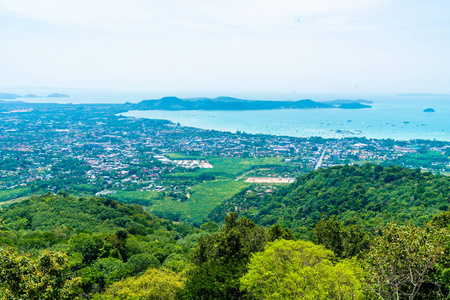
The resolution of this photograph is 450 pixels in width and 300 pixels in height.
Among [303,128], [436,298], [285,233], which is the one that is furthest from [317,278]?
[303,128]

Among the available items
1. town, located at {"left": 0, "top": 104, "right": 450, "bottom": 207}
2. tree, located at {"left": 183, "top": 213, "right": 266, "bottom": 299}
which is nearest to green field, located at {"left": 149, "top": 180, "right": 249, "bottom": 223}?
town, located at {"left": 0, "top": 104, "right": 450, "bottom": 207}

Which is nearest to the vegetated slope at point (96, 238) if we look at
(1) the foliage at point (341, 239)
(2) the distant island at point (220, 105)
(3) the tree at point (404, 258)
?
(1) the foliage at point (341, 239)

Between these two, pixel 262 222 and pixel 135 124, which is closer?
pixel 262 222

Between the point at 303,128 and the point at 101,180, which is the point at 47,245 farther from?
the point at 303,128

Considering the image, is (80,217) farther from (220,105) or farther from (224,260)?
(220,105)

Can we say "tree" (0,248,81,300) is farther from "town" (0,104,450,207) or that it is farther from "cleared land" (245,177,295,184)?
"cleared land" (245,177,295,184)

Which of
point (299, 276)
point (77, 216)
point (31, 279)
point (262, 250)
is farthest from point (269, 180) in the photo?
point (31, 279)
